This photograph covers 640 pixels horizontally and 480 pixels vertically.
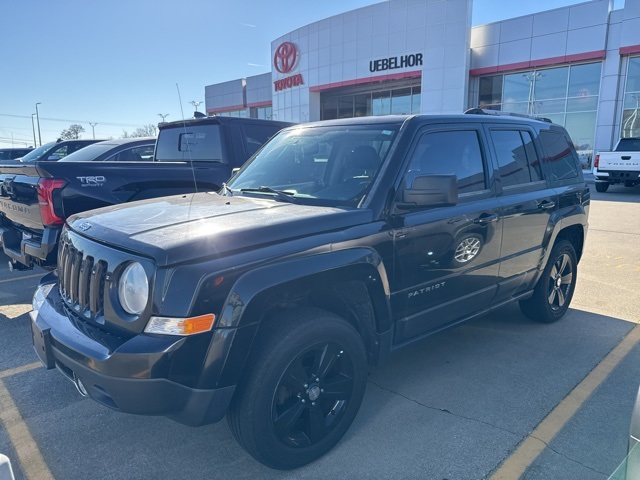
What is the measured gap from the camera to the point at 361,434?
297 centimetres

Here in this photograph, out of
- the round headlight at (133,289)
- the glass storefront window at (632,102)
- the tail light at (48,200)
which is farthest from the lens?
the glass storefront window at (632,102)

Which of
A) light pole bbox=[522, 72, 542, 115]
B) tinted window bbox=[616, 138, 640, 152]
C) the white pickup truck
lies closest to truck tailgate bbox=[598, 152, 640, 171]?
the white pickup truck

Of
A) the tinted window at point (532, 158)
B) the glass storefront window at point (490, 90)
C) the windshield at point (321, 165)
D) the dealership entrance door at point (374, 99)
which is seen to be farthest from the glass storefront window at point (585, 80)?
the windshield at point (321, 165)

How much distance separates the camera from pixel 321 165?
3.49 m

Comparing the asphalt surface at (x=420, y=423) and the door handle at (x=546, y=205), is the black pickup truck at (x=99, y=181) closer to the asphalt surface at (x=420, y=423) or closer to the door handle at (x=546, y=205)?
the asphalt surface at (x=420, y=423)

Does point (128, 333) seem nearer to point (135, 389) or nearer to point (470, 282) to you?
point (135, 389)

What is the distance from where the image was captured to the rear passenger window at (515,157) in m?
3.98

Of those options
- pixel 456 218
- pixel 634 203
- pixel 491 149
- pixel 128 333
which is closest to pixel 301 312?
pixel 128 333

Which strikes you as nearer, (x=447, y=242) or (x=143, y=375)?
(x=143, y=375)

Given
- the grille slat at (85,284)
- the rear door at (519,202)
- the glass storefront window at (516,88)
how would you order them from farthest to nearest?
the glass storefront window at (516,88)
the rear door at (519,202)
the grille slat at (85,284)

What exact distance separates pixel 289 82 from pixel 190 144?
28.2 metres

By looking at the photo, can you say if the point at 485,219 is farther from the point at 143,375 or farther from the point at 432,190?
the point at 143,375

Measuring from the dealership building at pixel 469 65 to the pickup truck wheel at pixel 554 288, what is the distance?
1825cm

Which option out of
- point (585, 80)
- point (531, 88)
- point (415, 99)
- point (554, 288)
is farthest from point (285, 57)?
point (554, 288)
